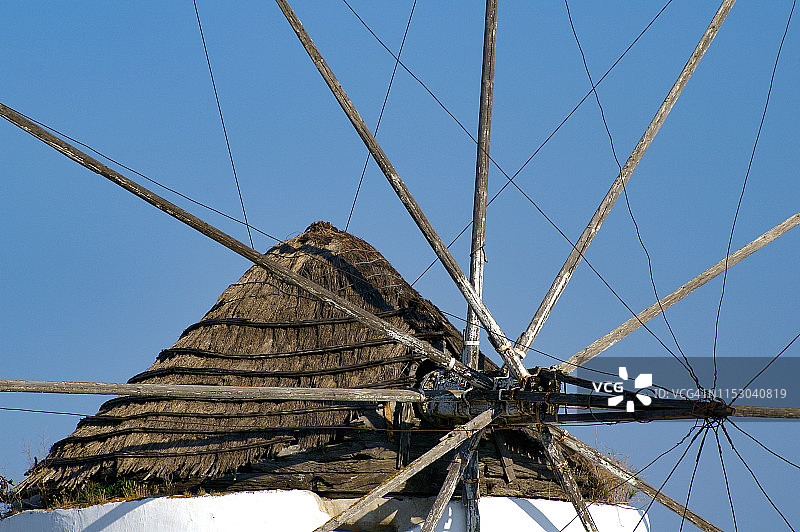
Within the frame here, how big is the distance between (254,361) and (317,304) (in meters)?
1.20

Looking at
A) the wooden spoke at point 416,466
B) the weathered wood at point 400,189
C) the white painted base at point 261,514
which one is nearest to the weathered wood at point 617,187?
the weathered wood at point 400,189

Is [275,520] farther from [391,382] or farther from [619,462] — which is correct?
[619,462]

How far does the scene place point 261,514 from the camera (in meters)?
10.1

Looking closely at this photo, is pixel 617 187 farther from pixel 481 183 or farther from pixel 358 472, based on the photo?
pixel 358 472

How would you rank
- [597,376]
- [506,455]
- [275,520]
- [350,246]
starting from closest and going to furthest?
[597,376], [275,520], [506,455], [350,246]

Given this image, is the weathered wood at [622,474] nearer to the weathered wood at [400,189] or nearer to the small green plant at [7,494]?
the weathered wood at [400,189]

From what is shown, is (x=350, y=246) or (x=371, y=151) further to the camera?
(x=350, y=246)

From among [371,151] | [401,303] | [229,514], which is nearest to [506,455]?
[401,303]

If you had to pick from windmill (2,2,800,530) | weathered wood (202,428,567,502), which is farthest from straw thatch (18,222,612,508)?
windmill (2,2,800,530)

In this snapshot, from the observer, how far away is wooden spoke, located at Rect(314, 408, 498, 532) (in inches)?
347

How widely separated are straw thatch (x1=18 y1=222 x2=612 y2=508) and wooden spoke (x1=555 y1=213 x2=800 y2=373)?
171 cm

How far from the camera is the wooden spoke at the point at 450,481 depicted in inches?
373

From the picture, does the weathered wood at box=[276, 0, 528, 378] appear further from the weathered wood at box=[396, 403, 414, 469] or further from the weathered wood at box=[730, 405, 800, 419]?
the weathered wood at box=[730, 405, 800, 419]

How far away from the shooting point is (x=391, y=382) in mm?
10883
